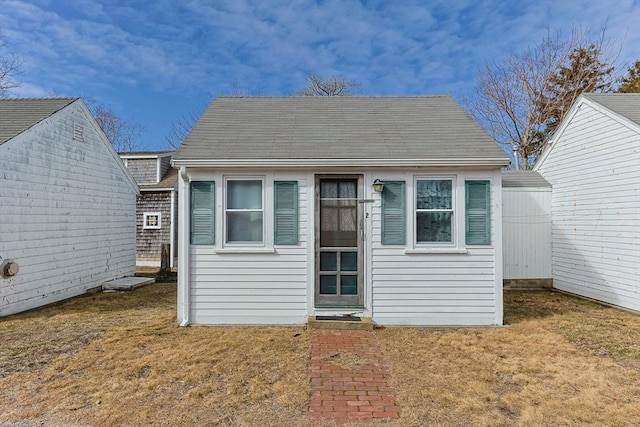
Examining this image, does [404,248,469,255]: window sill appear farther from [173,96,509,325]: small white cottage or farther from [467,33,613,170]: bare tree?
[467,33,613,170]: bare tree

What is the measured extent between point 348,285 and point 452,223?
2.07m

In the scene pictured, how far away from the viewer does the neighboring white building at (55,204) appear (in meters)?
6.84

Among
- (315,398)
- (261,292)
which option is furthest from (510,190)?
(315,398)

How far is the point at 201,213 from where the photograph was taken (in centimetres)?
577

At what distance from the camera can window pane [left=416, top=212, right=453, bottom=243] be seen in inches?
230

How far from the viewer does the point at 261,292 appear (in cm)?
579

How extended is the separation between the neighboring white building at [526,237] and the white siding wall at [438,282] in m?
3.82

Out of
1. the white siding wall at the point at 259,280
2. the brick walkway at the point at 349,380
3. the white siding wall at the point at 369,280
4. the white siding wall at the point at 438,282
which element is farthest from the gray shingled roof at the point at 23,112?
the white siding wall at the point at 438,282

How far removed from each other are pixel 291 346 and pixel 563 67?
1977 cm

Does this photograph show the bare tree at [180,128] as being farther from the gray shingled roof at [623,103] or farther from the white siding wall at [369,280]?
the gray shingled roof at [623,103]

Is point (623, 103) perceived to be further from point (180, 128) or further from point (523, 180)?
point (180, 128)

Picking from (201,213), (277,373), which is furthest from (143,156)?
(277,373)

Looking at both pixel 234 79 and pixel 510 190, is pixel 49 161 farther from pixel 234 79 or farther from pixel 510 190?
pixel 234 79

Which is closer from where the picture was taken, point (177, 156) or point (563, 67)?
point (177, 156)
